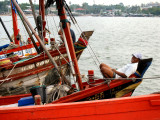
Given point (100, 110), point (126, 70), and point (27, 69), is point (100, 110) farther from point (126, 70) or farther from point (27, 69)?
point (27, 69)

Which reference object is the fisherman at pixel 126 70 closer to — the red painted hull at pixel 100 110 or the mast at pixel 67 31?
the mast at pixel 67 31

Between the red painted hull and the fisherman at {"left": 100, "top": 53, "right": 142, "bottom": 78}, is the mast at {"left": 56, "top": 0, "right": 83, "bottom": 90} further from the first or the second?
the red painted hull

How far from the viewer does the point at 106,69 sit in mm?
6379

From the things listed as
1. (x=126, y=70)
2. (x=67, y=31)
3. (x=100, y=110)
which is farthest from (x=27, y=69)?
(x=100, y=110)

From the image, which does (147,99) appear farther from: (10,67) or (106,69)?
(10,67)

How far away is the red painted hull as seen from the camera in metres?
4.56

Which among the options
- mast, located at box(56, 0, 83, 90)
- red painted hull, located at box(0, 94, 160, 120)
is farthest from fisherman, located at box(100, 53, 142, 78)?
red painted hull, located at box(0, 94, 160, 120)

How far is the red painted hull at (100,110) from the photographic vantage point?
456cm

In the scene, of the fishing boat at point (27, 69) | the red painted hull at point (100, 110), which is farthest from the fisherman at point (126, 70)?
the fishing boat at point (27, 69)

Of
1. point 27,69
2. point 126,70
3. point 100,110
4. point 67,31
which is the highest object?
point 67,31

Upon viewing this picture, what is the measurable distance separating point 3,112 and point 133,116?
2663 millimetres

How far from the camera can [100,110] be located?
464cm

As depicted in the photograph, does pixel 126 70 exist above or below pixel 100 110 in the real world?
above

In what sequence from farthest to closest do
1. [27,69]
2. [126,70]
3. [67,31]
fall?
1. [27,69]
2. [67,31]
3. [126,70]
